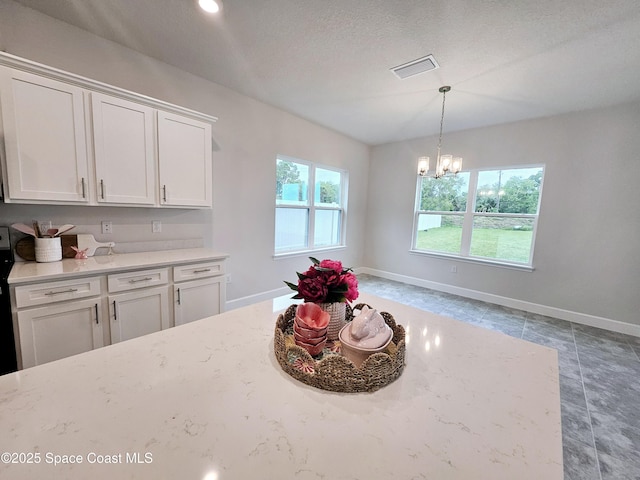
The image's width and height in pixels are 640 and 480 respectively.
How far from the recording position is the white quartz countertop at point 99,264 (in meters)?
1.57

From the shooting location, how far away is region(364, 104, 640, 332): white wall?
9.82 feet

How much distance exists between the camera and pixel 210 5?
173 centimetres

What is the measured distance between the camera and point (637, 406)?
189cm

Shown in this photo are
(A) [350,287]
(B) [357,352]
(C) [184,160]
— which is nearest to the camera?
(B) [357,352]

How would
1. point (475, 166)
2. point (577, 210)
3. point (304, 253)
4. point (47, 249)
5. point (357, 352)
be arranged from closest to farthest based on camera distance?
point (357, 352) < point (47, 249) < point (577, 210) < point (475, 166) < point (304, 253)

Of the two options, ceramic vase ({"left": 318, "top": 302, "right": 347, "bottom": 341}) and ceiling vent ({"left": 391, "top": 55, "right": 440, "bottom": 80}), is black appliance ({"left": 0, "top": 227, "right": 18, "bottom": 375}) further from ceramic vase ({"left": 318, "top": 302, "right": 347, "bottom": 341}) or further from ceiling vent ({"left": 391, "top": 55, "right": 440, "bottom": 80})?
ceiling vent ({"left": 391, "top": 55, "right": 440, "bottom": 80})

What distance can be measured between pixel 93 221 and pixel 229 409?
239cm

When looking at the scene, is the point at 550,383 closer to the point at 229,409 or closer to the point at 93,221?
the point at 229,409

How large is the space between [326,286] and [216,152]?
8.60ft

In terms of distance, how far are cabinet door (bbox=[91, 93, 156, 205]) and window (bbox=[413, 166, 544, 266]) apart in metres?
4.09

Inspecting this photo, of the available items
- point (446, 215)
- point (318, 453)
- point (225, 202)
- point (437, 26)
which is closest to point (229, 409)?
point (318, 453)

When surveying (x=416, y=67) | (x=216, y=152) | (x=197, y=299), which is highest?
(x=416, y=67)

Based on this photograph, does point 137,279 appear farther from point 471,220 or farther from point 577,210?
point 577,210

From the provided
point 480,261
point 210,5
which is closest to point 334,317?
point 210,5
